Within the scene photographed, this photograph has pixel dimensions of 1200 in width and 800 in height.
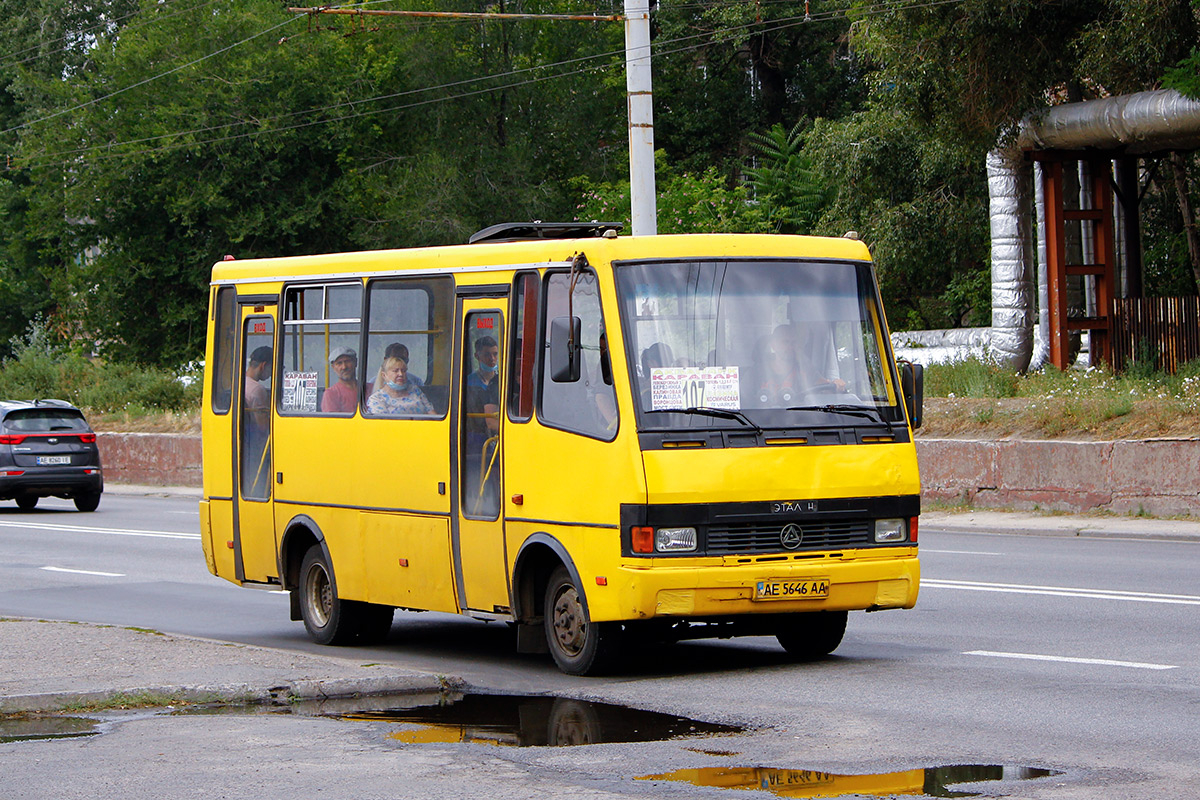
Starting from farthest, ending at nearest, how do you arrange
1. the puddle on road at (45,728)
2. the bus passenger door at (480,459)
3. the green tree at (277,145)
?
the green tree at (277,145) → the bus passenger door at (480,459) → the puddle on road at (45,728)

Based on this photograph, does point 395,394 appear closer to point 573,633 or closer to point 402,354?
point 402,354

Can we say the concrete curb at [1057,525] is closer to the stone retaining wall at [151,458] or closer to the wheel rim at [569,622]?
the wheel rim at [569,622]

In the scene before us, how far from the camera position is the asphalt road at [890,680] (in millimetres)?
7414

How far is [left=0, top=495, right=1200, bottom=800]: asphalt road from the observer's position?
24.3 feet

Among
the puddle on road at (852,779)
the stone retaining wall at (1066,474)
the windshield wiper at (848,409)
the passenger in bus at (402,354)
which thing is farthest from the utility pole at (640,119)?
the puddle on road at (852,779)

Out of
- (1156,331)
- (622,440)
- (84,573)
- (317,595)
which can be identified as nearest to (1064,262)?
(1156,331)

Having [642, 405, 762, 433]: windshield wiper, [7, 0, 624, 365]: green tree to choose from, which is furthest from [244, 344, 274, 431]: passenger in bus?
[7, 0, 624, 365]: green tree

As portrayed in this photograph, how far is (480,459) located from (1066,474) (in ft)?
41.5

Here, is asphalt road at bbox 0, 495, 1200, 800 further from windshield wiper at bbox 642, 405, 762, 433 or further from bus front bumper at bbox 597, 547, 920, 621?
windshield wiper at bbox 642, 405, 762, 433

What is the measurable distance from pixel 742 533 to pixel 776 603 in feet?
1.42

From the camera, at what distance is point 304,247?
52656mm

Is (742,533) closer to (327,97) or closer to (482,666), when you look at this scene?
(482,666)

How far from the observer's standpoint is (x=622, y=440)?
9852mm

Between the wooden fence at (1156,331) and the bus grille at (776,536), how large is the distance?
61.0ft
